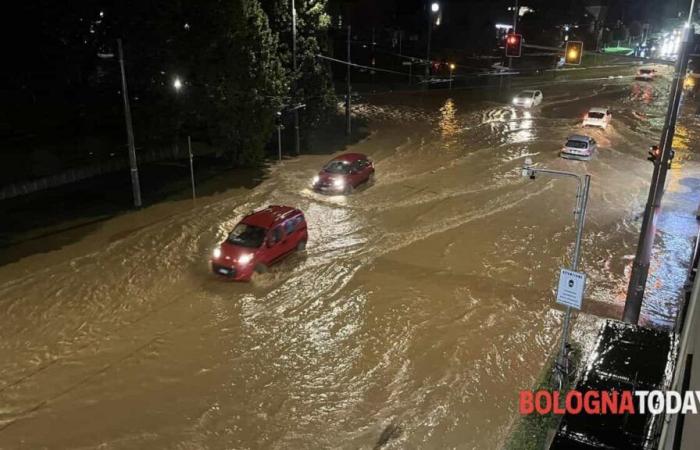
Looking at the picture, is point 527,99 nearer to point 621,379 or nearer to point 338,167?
point 338,167

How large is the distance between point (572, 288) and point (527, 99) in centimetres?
4020

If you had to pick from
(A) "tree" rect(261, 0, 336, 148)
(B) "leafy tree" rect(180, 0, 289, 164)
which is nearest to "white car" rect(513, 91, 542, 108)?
(A) "tree" rect(261, 0, 336, 148)

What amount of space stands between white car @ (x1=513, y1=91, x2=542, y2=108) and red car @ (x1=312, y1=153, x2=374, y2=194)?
85.8 feet

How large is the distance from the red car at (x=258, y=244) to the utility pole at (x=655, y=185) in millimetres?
10150

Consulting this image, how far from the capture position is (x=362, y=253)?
63.4 ft

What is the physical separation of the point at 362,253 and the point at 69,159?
55.7 ft

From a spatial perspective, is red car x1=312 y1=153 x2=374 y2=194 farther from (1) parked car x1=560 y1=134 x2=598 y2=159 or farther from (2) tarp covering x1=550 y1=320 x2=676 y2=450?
(2) tarp covering x1=550 y1=320 x2=676 y2=450

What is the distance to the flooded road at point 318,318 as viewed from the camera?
1126 centimetres

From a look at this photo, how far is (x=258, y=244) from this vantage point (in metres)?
17.3

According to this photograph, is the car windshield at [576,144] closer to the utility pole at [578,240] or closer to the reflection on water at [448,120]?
the reflection on water at [448,120]

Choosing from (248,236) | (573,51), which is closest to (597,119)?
(573,51)

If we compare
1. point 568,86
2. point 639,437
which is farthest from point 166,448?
point 568,86

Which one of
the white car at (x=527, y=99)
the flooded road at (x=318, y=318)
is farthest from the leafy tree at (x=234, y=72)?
the white car at (x=527, y=99)

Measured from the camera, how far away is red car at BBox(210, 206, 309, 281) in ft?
55.4
